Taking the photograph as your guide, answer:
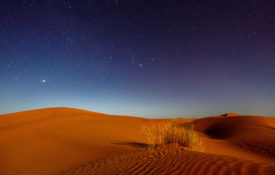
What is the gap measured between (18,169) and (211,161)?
20.2ft

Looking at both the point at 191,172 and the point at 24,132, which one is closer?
the point at 191,172

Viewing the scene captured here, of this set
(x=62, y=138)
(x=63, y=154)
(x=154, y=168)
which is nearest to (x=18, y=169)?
(x=63, y=154)

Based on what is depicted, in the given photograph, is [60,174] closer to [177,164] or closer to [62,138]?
[177,164]

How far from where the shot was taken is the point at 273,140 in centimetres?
1134

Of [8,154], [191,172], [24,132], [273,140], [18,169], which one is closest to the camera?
[191,172]

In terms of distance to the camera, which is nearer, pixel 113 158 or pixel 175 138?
pixel 113 158

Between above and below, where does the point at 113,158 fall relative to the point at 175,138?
below

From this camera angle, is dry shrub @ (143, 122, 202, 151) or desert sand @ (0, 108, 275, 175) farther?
dry shrub @ (143, 122, 202, 151)

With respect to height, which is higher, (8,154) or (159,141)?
(159,141)

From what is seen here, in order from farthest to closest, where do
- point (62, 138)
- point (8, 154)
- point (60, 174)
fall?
point (62, 138)
point (8, 154)
point (60, 174)

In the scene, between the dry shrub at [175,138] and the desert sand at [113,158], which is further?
the dry shrub at [175,138]

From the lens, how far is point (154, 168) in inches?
146

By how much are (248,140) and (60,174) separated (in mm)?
13002

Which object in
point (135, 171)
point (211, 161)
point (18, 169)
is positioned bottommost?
point (18, 169)
